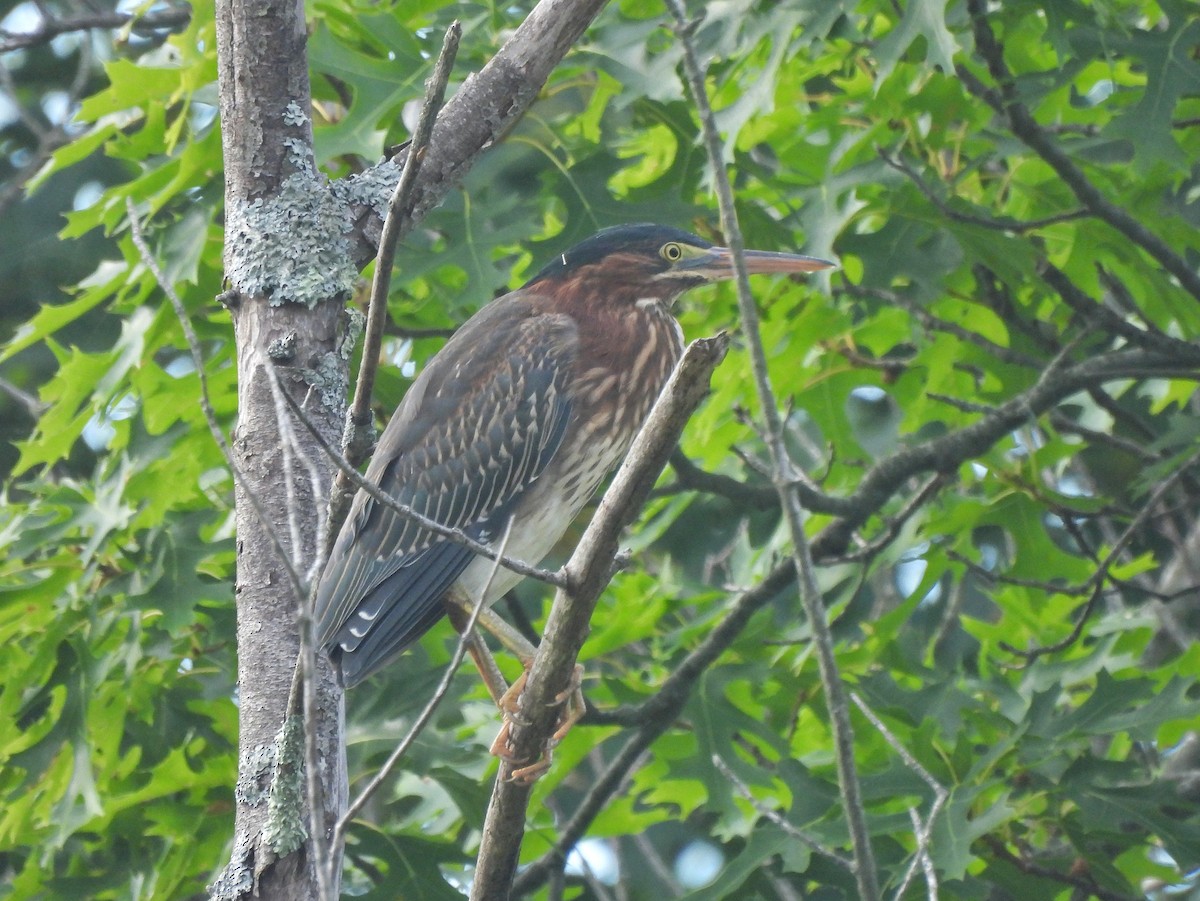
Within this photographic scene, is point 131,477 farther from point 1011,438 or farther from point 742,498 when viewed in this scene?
point 1011,438

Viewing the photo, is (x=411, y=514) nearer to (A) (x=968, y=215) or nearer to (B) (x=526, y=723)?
(B) (x=526, y=723)

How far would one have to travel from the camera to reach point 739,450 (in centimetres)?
415

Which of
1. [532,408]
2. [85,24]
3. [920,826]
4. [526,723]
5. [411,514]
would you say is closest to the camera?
[411,514]

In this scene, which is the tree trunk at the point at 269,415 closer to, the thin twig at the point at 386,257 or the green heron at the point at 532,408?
the thin twig at the point at 386,257

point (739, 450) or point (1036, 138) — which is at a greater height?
point (1036, 138)

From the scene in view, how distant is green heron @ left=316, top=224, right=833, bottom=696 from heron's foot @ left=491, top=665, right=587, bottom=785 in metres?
0.41

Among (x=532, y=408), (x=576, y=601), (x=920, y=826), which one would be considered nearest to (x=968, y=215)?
(x=532, y=408)

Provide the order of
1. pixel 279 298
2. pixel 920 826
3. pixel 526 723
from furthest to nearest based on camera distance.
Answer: pixel 279 298 < pixel 526 723 < pixel 920 826

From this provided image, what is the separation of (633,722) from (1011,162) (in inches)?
76.0

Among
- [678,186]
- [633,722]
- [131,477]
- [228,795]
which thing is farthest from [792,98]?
[228,795]

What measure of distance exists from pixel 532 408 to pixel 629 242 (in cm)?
52

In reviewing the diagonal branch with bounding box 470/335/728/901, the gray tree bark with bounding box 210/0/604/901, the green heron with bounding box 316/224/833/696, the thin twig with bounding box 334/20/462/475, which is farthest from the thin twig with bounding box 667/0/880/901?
the green heron with bounding box 316/224/833/696

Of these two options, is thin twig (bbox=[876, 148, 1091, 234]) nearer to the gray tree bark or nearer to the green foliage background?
the green foliage background

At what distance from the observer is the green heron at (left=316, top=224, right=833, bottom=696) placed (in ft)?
12.0
